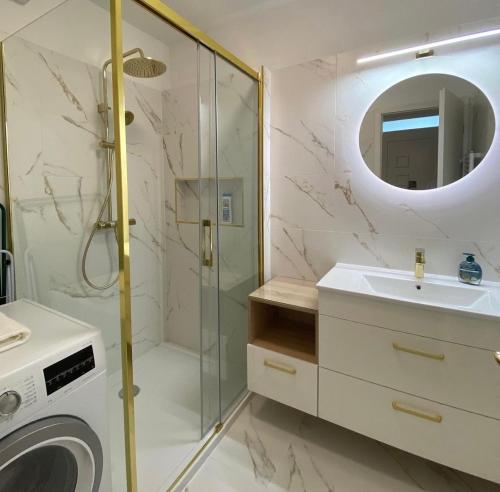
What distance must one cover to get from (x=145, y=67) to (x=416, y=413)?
2.15m

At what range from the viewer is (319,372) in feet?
4.89

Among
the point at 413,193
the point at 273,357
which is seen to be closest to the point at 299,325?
the point at 273,357

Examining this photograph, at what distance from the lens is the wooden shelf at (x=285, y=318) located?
161 centimetres

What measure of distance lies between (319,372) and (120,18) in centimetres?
160

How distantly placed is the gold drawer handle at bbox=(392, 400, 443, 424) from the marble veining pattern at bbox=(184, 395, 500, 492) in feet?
1.27

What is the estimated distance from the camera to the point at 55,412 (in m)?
0.89

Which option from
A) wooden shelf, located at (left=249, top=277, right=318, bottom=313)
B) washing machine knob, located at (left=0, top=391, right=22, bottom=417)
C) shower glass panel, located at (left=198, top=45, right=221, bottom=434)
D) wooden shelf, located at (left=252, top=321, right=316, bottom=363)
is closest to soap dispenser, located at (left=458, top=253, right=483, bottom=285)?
wooden shelf, located at (left=249, top=277, right=318, bottom=313)

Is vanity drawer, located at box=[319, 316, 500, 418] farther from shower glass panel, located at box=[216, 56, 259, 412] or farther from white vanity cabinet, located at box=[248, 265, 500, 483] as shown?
shower glass panel, located at box=[216, 56, 259, 412]

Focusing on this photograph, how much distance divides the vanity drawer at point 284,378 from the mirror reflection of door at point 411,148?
1.07 m

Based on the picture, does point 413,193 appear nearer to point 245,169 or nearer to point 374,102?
point 374,102

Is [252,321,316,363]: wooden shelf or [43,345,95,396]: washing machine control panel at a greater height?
[43,345,95,396]: washing machine control panel

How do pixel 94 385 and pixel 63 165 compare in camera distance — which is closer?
pixel 94 385

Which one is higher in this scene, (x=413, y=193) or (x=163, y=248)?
(x=413, y=193)

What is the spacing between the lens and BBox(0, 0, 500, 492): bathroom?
124 centimetres
